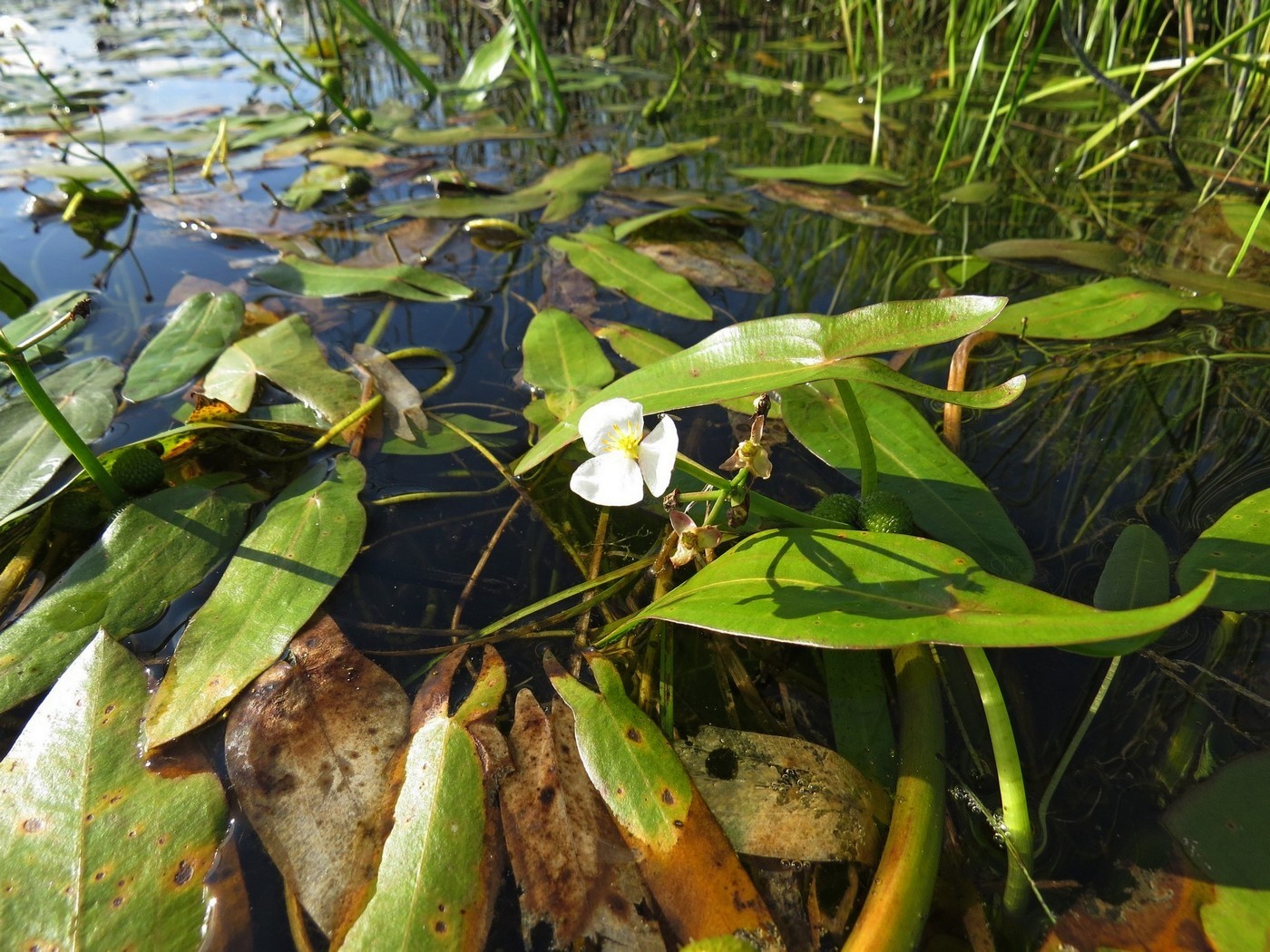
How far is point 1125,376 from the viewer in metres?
1.51

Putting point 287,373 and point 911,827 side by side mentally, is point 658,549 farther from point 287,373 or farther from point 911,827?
point 287,373

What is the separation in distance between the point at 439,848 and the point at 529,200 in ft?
6.55

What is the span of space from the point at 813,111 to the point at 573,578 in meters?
2.93

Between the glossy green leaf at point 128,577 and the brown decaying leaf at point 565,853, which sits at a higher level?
the glossy green leaf at point 128,577


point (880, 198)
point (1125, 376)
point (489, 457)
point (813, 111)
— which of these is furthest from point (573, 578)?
point (813, 111)

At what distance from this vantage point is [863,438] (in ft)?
3.30

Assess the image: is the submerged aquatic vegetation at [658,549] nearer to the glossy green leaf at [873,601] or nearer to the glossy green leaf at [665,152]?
the glossy green leaf at [873,601]

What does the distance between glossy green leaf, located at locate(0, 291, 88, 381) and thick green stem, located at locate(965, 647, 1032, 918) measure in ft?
6.10

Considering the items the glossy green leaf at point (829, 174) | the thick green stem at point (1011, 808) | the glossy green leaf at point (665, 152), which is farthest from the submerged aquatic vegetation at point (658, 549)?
the glossy green leaf at point (665, 152)

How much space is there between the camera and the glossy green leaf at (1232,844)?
2.28 ft

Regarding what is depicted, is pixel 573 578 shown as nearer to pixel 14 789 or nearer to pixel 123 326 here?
pixel 14 789

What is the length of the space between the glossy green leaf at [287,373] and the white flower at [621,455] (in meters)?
0.70

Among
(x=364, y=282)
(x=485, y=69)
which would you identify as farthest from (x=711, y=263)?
(x=485, y=69)

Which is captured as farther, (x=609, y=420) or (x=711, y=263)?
(x=711, y=263)
